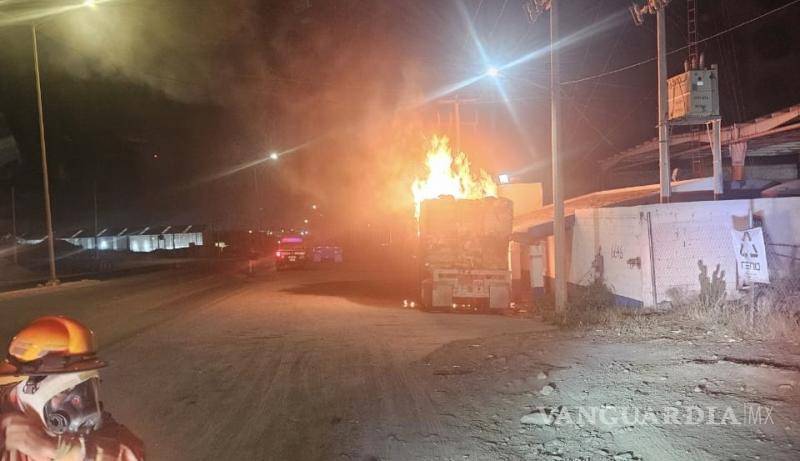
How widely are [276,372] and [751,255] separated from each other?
791cm

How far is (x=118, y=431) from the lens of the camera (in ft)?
7.96

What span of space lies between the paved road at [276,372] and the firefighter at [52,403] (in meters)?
2.74

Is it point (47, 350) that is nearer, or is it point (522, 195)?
point (47, 350)

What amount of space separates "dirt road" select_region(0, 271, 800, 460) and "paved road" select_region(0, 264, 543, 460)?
0.03 meters

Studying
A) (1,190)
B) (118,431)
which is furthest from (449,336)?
(1,190)

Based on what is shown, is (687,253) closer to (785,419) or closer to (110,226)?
(785,419)

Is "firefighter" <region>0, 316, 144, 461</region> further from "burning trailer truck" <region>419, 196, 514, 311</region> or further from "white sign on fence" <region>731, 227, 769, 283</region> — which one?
"burning trailer truck" <region>419, 196, 514, 311</region>

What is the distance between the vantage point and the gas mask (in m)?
2.30

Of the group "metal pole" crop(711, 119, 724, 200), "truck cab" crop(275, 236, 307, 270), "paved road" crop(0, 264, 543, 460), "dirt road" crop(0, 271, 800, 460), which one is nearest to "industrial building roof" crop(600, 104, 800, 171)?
"metal pole" crop(711, 119, 724, 200)

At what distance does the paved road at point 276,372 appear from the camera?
5.24m

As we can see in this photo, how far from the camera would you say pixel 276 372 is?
25.8 ft

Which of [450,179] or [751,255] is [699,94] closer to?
[751,255]

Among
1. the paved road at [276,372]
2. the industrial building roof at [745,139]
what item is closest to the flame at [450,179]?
the paved road at [276,372]

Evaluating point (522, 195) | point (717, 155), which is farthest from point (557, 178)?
point (522, 195)
